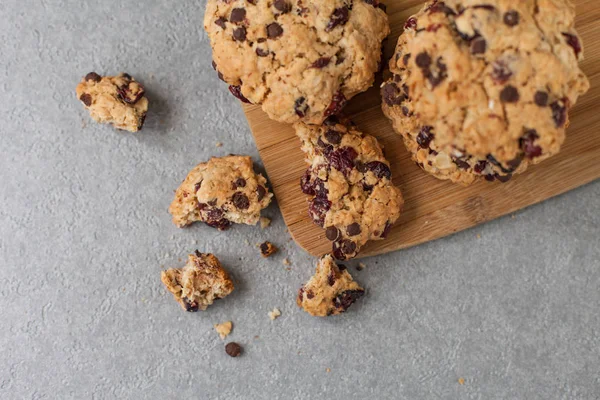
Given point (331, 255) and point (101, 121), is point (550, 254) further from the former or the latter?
→ point (101, 121)

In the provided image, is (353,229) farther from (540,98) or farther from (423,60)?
(540,98)

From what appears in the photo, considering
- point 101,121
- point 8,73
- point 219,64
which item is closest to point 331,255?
point 219,64

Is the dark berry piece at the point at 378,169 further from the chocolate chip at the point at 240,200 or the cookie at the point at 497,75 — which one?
the chocolate chip at the point at 240,200

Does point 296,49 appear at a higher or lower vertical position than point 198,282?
higher

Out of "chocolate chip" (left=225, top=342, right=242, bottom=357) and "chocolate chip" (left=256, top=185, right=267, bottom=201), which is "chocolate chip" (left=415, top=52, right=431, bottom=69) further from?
"chocolate chip" (left=225, top=342, right=242, bottom=357)

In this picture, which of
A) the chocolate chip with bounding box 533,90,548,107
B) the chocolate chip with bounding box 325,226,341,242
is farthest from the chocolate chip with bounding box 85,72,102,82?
the chocolate chip with bounding box 533,90,548,107

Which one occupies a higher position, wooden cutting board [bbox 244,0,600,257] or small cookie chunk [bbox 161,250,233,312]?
wooden cutting board [bbox 244,0,600,257]

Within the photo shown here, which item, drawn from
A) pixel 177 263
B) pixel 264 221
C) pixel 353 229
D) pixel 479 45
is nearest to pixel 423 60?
pixel 479 45
